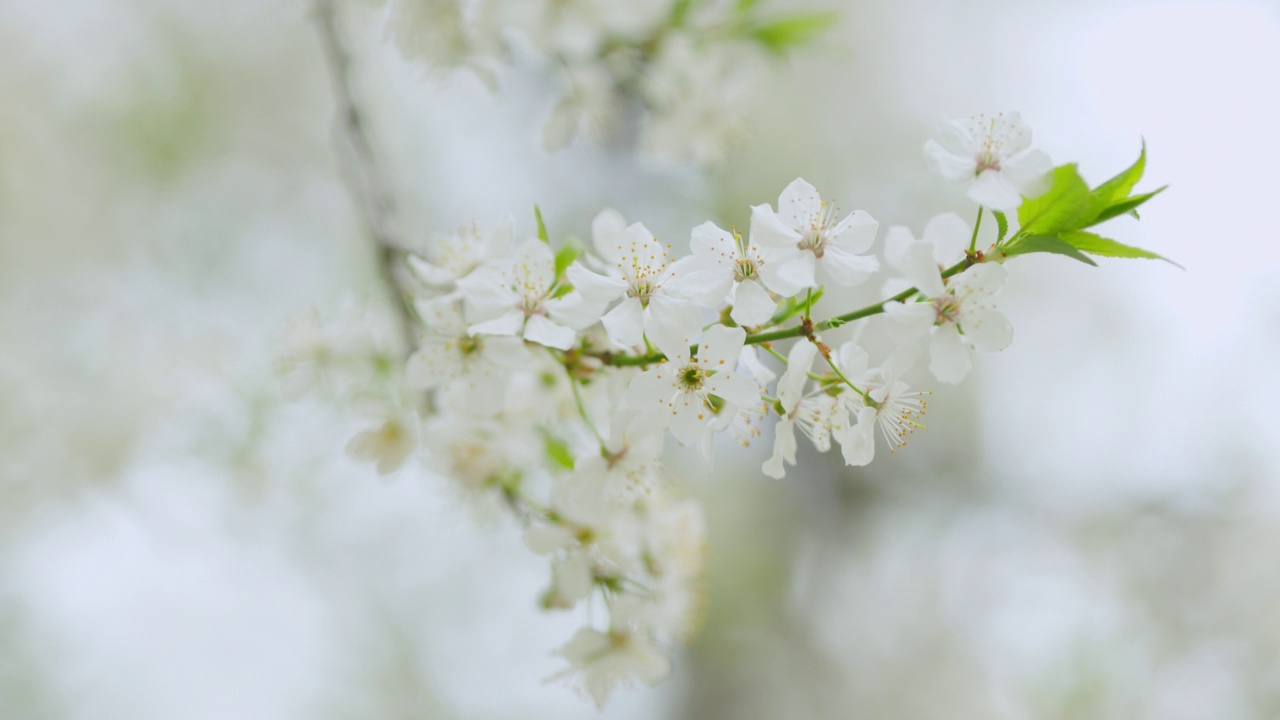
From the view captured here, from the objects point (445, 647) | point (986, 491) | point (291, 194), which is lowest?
point (445, 647)

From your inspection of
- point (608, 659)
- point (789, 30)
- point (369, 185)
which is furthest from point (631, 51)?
point (608, 659)

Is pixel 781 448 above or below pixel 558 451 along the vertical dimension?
above

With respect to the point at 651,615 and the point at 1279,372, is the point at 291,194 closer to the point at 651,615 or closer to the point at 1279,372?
the point at 651,615

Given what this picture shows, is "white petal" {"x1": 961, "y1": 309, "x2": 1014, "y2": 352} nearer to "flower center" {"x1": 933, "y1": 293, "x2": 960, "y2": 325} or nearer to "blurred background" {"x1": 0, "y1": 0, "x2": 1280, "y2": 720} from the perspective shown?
"flower center" {"x1": 933, "y1": 293, "x2": 960, "y2": 325}

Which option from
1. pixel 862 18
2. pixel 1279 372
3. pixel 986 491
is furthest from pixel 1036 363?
pixel 862 18

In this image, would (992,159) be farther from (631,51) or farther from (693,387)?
(631,51)

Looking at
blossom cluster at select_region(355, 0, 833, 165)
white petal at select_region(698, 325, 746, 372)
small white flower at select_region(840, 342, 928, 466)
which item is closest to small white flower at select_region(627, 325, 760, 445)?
white petal at select_region(698, 325, 746, 372)
